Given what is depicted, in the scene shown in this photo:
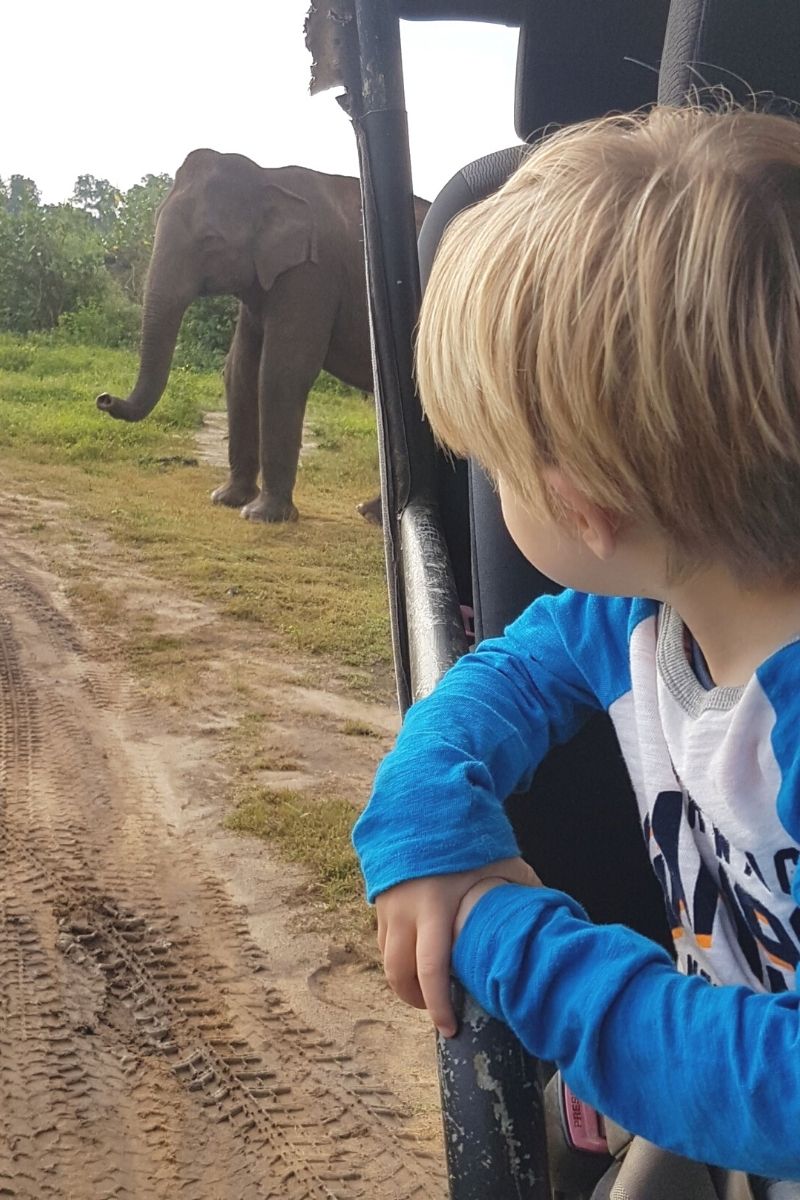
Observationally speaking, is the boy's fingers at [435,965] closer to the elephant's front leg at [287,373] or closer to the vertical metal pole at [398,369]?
the vertical metal pole at [398,369]

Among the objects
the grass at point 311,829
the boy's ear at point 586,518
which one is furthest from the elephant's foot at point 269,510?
the boy's ear at point 586,518

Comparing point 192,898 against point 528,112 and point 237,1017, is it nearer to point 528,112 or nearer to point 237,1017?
point 237,1017

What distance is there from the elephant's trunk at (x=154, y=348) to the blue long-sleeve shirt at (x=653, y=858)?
201 centimetres

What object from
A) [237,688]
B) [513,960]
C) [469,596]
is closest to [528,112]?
[469,596]

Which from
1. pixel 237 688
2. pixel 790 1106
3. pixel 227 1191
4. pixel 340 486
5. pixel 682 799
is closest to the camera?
pixel 790 1106

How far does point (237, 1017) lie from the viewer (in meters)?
1.16

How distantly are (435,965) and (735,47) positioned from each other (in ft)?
1.30

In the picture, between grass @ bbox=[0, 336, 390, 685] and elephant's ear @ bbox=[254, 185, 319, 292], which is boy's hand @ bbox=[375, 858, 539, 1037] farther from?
elephant's ear @ bbox=[254, 185, 319, 292]

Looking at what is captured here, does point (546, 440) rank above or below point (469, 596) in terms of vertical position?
above

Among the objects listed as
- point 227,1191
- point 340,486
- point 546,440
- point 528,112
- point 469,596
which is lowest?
point 227,1191

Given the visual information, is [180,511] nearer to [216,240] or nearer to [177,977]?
[216,240]

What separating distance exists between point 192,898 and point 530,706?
0.99 metres

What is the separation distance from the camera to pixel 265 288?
2986 mm

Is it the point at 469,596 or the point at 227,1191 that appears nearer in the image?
the point at 469,596
